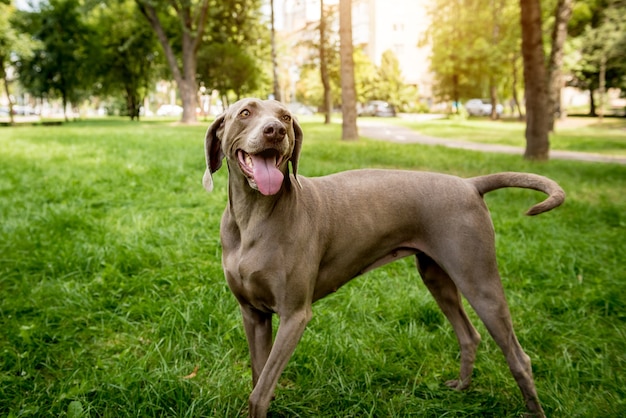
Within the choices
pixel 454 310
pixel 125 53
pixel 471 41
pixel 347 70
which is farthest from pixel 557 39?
pixel 125 53

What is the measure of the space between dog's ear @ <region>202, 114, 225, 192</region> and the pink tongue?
31cm

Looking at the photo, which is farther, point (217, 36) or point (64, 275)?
point (217, 36)

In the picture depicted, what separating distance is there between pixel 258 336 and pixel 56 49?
42.9 meters

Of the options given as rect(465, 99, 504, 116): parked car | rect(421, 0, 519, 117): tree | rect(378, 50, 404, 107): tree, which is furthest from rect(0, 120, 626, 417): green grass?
rect(378, 50, 404, 107): tree

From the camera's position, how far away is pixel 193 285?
4.20 metres

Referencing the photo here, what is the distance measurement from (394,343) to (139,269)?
→ 2.34 meters

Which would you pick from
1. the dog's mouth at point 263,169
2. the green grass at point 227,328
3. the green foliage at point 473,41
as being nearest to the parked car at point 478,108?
the green foliage at point 473,41

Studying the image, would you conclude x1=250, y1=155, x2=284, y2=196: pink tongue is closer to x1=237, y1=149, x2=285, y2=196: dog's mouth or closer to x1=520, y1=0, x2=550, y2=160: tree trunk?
x1=237, y1=149, x2=285, y2=196: dog's mouth

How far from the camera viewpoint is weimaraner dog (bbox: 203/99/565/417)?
2.32 metres

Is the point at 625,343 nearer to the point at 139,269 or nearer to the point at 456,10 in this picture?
the point at 139,269

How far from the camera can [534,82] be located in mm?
11227

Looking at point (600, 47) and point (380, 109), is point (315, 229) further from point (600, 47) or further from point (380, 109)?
point (380, 109)

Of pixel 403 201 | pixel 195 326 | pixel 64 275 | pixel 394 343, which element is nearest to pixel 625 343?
pixel 394 343

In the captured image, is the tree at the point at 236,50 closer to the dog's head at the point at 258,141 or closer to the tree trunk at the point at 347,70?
the tree trunk at the point at 347,70
